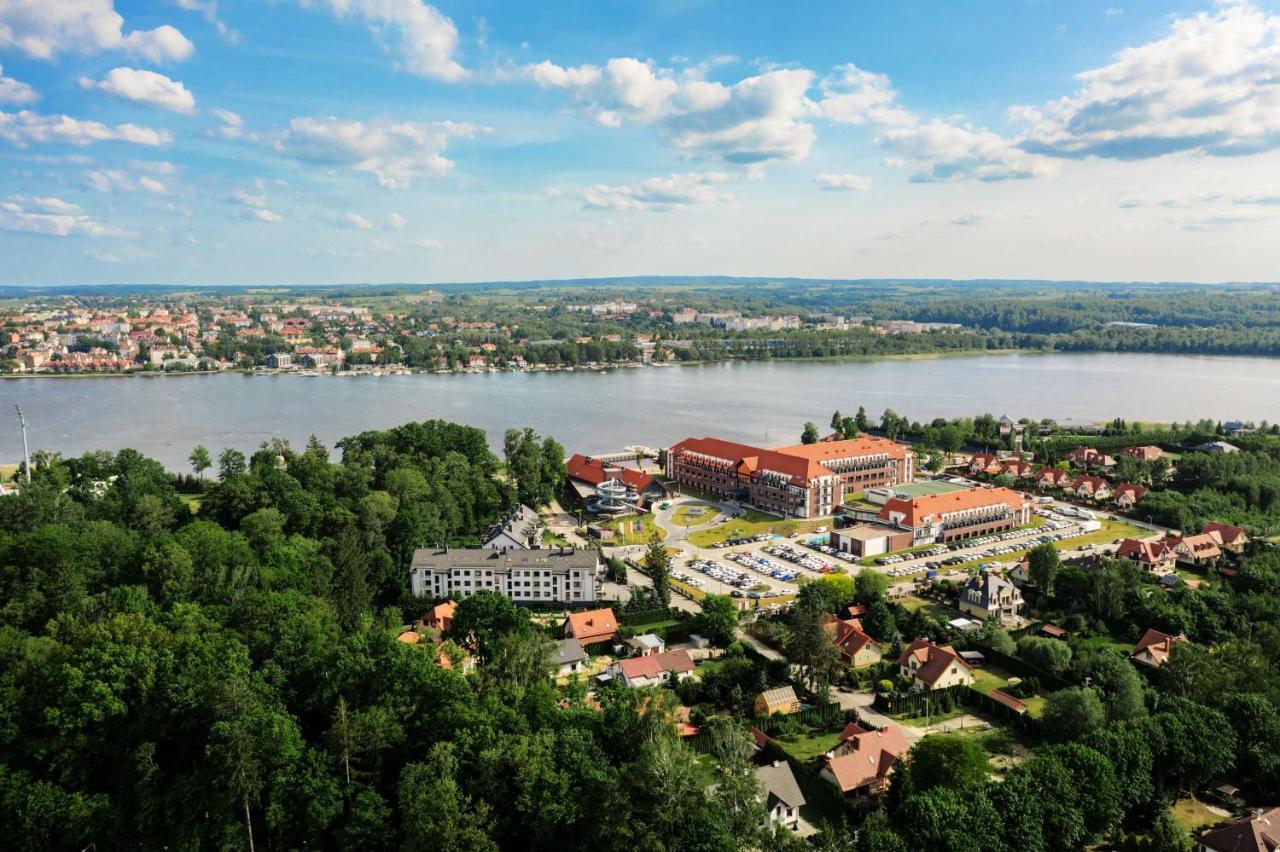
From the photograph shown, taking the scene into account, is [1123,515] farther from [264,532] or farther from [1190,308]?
[1190,308]

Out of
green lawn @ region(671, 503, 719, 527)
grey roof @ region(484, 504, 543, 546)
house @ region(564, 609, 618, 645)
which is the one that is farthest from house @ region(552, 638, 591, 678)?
green lawn @ region(671, 503, 719, 527)

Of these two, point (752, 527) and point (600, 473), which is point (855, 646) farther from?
point (600, 473)

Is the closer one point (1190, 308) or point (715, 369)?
point (715, 369)

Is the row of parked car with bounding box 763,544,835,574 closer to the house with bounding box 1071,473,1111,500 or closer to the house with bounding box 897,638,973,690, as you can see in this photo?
the house with bounding box 897,638,973,690

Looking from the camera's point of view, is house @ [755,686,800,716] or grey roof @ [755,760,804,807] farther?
house @ [755,686,800,716]

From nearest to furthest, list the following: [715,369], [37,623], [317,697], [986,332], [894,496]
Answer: [317,697], [37,623], [894,496], [715,369], [986,332]

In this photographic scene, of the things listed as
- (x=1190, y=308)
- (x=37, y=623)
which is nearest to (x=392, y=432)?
(x=37, y=623)
